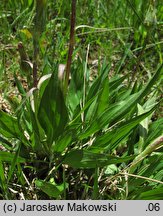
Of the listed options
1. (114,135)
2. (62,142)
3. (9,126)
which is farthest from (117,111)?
(9,126)

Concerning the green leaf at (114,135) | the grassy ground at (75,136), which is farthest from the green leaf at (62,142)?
the green leaf at (114,135)

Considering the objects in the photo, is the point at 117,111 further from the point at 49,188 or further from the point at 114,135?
the point at 49,188

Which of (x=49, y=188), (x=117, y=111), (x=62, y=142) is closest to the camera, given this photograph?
(x=49, y=188)

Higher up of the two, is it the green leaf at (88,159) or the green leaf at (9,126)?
the green leaf at (9,126)

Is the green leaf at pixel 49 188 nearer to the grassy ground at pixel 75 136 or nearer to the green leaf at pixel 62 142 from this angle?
the grassy ground at pixel 75 136

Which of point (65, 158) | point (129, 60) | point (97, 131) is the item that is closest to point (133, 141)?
point (97, 131)

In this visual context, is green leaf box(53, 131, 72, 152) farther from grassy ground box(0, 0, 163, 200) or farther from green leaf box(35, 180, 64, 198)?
green leaf box(35, 180, 64, 198)

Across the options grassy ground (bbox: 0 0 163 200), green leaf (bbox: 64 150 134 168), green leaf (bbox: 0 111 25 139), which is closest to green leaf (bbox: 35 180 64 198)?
grassy ground (bbox: 0 0 163 200)
